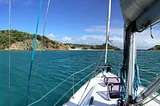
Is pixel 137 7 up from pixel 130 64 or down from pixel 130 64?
up

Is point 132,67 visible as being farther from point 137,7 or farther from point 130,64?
point 137,7

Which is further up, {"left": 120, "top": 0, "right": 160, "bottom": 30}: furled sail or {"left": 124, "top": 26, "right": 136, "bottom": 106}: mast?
{"left": 120, "top": 0, "right": 160, "bottom": 30}: furled sail

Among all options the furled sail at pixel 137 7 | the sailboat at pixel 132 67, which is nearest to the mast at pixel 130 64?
the sailboat at pixel 132 67

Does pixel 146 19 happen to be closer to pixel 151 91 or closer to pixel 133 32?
pixel 133 32

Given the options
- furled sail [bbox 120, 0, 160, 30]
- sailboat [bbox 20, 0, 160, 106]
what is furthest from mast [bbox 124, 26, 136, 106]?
furled sail [bbox 120, 0, 160, 30]

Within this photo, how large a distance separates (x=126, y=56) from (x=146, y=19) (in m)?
1.04

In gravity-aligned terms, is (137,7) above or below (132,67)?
above

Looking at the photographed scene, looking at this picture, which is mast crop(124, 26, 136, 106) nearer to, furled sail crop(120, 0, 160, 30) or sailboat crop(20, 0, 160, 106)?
sailboat crop(20, 0, 160, 106)

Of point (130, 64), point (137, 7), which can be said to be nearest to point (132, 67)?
point (130, 64)

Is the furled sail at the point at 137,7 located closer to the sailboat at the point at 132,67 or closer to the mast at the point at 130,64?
the sailboat at the point at 132,67

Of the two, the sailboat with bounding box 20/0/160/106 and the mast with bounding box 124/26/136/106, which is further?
the mast with bounding box 124/26/136/106

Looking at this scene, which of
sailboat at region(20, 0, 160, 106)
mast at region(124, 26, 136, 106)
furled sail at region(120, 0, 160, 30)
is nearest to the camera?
furled sail at region(120, 0, 160, 30)

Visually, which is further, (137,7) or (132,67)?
(132,67)

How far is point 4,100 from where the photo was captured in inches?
339
